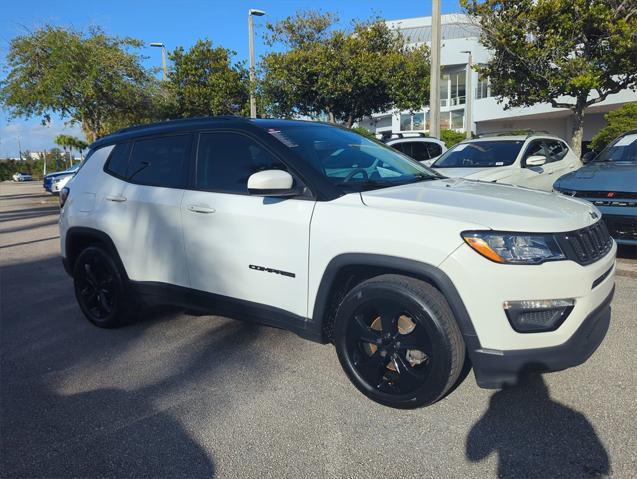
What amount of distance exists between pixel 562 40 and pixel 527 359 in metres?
11.0

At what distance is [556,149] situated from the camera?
9242mm

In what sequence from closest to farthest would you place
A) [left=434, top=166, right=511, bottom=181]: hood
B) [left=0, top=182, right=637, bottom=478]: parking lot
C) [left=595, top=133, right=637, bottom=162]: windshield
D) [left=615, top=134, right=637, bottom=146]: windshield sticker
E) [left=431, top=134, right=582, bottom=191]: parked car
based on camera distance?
1. [left=0, top=182, right=637, bottom=478]: parking lot
2. [left=595, top=133, right=637, bottom=162]: windshield
3. [left=615, top=134, right=637, bottom=146]: windshield sticker
4. [left=434, top=166, right=511, bottom=181]: hood
5. [left=431, top=134, right=582, bottom=191]: parked car

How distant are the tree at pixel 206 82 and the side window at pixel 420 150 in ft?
48.7

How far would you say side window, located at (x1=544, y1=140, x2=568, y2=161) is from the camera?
29.3 feet

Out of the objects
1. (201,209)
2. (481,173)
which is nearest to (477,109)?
(481,173)

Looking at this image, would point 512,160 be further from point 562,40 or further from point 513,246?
point 513,246

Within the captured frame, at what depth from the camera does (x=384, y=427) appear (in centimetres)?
276

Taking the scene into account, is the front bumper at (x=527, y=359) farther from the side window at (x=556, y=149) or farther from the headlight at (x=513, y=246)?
the side window at (x=556, y=149)

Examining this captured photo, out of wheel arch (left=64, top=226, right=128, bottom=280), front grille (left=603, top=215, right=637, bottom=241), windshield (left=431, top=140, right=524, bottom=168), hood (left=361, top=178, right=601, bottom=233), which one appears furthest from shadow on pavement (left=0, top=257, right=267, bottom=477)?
windshield (left=431, top=140, right=524, bottom=168)

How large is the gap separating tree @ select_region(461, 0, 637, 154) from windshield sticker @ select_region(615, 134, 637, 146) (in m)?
4.37

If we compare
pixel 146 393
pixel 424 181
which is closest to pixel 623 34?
pixel 424 181

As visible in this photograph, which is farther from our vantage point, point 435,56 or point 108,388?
point 435,56

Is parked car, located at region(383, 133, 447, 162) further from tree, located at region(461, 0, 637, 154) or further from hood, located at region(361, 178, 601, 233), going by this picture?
hood, located at region(361, 178, 601, 233)

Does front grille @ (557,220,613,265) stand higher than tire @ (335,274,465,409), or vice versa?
front grille @ (557,220,613,265)
